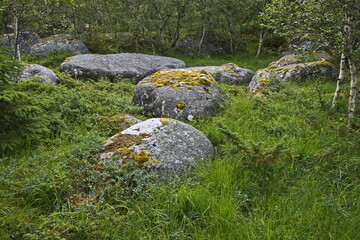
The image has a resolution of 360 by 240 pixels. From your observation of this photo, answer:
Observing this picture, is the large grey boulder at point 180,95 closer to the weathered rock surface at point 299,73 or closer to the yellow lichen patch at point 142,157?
the yellow lichen patch at point 142,157

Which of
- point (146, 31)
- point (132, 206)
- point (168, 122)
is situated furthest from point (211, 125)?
point (146, 31)

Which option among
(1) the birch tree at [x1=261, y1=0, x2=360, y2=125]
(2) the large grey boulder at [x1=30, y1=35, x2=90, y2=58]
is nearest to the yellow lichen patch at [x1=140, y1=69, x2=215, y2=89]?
(1) the birch tree at [x1=261, y1=0, x2=360, y2=125]

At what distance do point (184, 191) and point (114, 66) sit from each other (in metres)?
12.3

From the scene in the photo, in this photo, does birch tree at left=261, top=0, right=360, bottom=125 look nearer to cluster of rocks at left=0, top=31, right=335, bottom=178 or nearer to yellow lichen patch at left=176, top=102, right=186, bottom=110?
cluster of rocks at left=0, top=31, right=335, bottom=178

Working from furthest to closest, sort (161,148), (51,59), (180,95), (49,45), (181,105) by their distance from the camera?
(49,45) < (51,59) < (180,95) < (181,105) < (161,148)

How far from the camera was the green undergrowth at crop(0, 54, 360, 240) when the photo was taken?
2.58 metres

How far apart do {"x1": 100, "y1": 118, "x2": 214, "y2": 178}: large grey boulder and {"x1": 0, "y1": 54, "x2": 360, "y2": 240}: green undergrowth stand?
25 cm

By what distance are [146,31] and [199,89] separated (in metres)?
17.5

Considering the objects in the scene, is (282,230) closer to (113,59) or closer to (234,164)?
(234,164)

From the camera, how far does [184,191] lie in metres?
3.08

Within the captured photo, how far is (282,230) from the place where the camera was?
258cm

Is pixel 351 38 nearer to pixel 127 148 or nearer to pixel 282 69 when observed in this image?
pixel 127 148

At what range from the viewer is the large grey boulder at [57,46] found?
787 inches

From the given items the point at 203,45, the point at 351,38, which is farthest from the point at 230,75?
the point at 203,45
